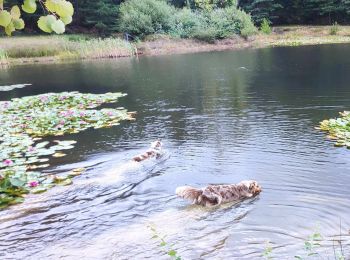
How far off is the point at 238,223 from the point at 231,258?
773mm

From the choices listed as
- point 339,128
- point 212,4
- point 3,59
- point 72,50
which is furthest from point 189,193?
point 212,4

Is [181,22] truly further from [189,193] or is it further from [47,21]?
[47,21]

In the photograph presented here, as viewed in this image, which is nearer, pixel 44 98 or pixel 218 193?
pixel 218 193

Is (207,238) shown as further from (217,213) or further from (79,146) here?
(79,146)

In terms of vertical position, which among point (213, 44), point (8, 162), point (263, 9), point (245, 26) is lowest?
point (8, 162)

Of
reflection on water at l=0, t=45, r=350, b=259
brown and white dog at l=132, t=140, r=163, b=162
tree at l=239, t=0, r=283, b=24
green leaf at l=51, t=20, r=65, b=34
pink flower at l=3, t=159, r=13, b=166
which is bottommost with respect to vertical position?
reflection on water at l=0, t=45, r=350, b=259

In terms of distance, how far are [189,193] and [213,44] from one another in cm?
3115

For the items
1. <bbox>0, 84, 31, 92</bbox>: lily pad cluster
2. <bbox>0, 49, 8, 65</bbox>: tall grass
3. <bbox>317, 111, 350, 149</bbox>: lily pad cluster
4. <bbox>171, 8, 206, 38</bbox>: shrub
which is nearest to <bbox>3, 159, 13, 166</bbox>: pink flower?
<bbox>317, 111, 350, 149</bbox>: lily pad cluster

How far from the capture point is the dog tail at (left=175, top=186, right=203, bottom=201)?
17.5ft

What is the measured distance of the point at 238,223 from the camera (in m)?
4.82

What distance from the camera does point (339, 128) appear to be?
8344 mm

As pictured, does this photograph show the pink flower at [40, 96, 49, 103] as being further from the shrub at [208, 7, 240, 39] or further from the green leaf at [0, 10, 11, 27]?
the shrub at [208, 7, 240, 39]

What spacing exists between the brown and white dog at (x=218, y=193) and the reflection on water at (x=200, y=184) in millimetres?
127

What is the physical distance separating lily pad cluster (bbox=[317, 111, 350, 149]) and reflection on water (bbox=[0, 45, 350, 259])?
292mm
